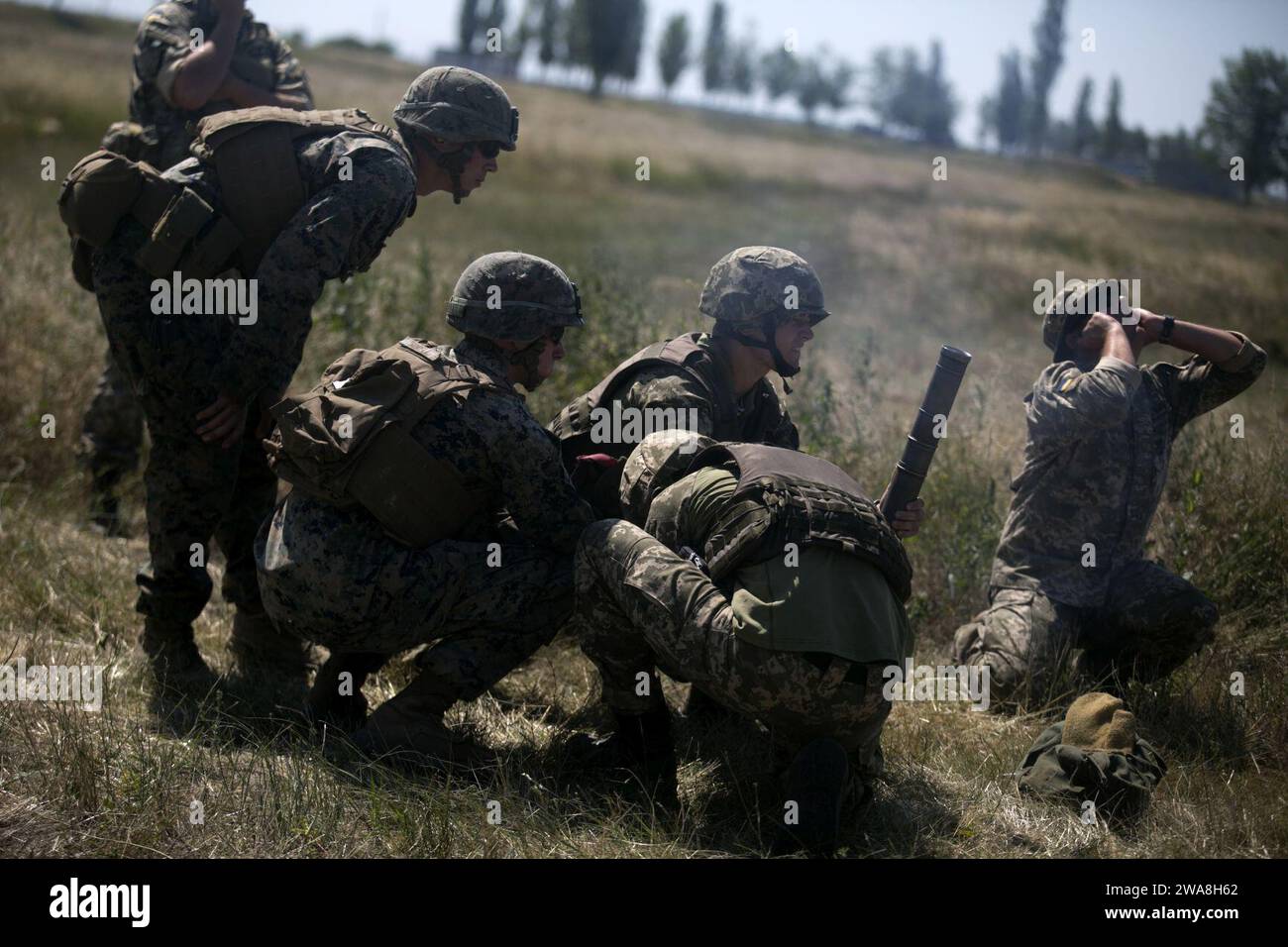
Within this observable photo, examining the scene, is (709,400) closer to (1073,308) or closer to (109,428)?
(1073,308)

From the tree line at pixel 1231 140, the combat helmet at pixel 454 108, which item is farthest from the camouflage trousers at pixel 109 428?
the tree line at pixel 1231 140

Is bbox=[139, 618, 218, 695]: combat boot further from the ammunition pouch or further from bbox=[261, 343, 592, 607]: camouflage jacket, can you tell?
the ammunition pouch

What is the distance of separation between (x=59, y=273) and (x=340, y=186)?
5419 mm

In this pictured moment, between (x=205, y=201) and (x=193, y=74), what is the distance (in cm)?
132

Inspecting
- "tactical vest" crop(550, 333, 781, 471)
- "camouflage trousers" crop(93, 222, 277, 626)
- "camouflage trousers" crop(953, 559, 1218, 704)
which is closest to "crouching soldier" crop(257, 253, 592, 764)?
"tactical vest" crop(550, 333, 781, 471)

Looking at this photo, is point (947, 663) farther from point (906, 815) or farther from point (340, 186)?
point (340, 186)

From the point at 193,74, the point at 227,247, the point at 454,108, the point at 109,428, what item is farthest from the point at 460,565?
the point at 109,428

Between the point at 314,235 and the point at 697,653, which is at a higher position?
the point at 314,235

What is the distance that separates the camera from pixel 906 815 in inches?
154

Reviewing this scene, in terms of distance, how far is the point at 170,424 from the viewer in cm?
464

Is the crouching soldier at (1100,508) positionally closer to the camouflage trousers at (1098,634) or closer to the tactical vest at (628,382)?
the camouflage trousers at (1098,634)

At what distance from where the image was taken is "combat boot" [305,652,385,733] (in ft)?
14.5
